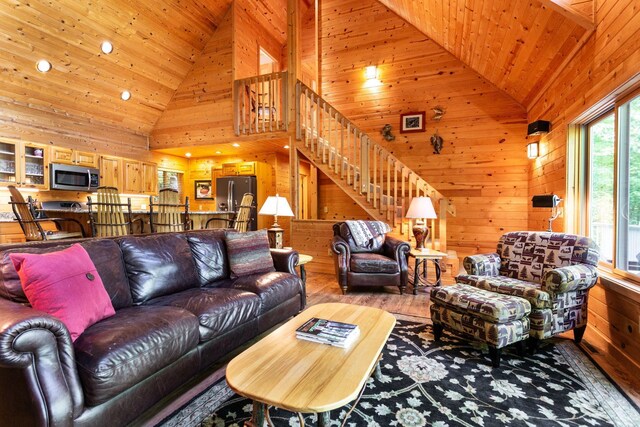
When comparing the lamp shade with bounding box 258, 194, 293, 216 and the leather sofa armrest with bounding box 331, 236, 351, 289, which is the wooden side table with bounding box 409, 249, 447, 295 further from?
the lamp shade with bounding box 258, 194, 293, 216

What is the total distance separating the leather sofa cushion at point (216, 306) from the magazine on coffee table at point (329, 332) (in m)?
0.57

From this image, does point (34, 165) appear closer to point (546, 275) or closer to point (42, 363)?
point (42, 363)

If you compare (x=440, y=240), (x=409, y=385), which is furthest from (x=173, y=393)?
(x=440, y=240)

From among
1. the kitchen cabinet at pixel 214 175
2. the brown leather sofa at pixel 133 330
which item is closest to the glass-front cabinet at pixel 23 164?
the kitchen cabinet at pixel 214 175

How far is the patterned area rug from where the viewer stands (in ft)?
5.16

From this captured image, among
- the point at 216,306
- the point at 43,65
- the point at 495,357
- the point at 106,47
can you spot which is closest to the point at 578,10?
the point at 495,357

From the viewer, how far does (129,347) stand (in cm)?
140

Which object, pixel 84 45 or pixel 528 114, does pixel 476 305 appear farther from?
pixel 84 45

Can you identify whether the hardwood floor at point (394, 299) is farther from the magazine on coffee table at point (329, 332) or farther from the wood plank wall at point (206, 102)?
the wood plank wall at point (206, 102)

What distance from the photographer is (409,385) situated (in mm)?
1870

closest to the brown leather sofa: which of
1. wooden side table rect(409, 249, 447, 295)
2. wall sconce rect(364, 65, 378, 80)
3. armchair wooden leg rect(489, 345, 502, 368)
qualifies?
armchair wooden leg rect(489, 345, 502, 368)

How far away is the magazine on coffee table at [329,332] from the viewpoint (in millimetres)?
1556

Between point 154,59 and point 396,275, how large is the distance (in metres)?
5.95

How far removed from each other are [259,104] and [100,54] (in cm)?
273
